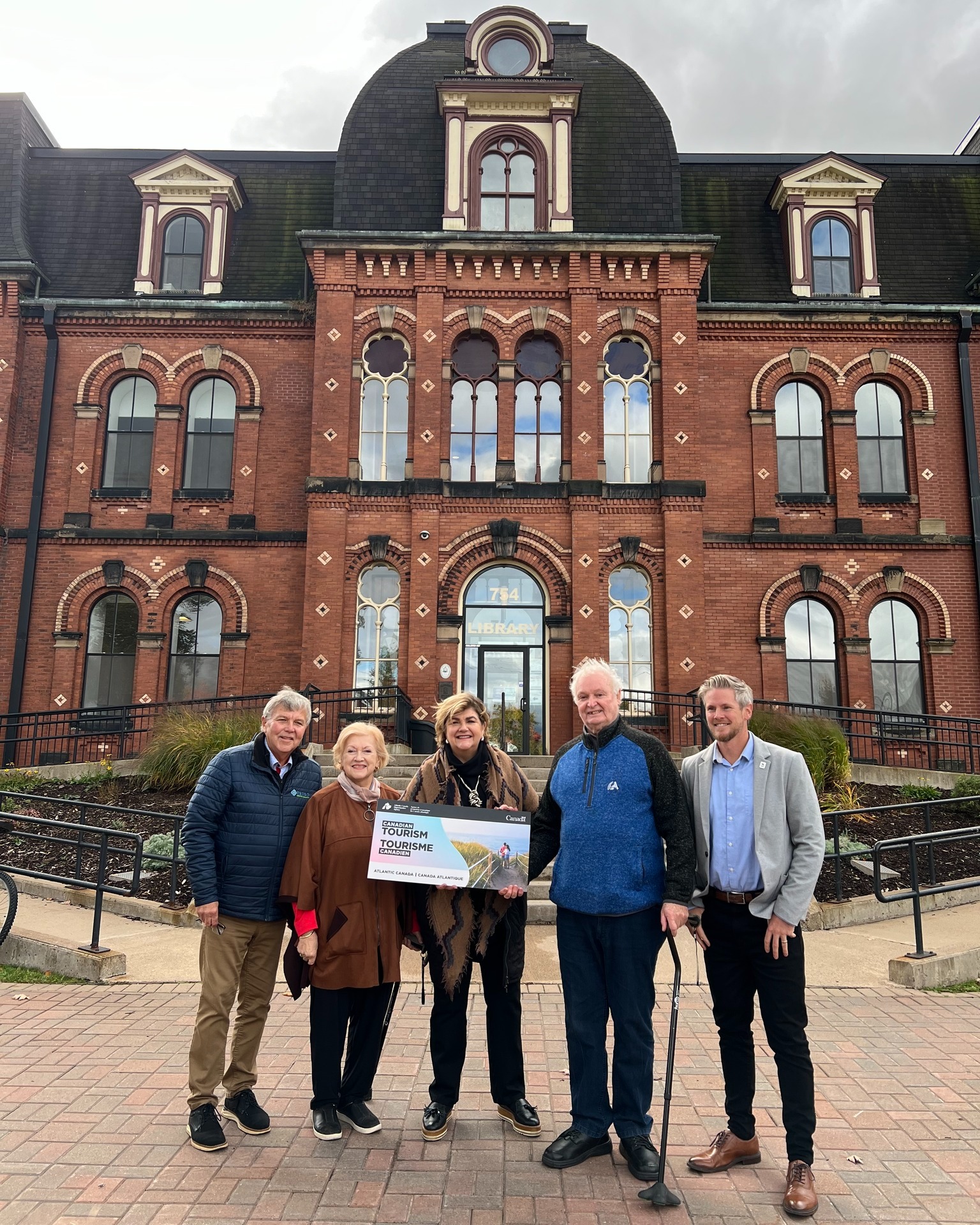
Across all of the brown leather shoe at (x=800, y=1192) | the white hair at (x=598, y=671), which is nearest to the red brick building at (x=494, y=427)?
the white hair at (x=598, y=671)

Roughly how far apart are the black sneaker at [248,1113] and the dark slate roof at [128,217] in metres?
16.9

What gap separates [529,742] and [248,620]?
20.0ft

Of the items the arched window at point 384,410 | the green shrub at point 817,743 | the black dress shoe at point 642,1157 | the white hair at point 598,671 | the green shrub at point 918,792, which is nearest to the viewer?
the black dress shoe at point 642,1157

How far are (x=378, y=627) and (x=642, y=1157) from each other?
13024 millimetres

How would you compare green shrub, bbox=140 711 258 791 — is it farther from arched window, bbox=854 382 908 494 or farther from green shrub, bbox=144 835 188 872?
arched window, bbox=854 382 908 494

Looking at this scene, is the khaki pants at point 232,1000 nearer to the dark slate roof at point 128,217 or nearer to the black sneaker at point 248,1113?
the black sneaker at point 248,1113

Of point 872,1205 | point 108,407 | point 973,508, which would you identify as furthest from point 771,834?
point 108,407

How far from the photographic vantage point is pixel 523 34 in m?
18.0

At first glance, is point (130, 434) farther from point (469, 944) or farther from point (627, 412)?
point (469, 944)

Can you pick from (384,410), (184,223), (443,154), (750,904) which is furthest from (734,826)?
(184,223)

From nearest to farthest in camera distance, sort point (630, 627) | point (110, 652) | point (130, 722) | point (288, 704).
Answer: point (288, 704)
point (630, 627)
point (130, 722)
point (110, 652)

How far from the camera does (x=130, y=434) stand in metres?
18.3

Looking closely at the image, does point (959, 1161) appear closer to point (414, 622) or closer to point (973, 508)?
point (414, 622)

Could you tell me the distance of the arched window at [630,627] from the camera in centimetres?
1623
